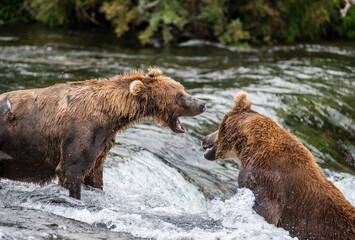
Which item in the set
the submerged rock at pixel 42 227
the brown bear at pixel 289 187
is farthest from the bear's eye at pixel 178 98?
the submerged rock at pixel 42 227

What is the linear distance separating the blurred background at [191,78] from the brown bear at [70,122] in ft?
0.90

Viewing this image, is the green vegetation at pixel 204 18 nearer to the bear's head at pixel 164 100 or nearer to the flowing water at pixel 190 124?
the flowing water at pixel 190 124

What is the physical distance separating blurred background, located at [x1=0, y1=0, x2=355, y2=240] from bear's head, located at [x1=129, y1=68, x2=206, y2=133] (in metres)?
0.98

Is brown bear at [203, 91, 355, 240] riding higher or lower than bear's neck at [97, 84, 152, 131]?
lower

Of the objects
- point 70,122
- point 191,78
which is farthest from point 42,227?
point 191,78

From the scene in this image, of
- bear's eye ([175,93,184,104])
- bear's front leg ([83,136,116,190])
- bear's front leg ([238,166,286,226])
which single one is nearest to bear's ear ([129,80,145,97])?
bear's eye ([175,93,184,104])

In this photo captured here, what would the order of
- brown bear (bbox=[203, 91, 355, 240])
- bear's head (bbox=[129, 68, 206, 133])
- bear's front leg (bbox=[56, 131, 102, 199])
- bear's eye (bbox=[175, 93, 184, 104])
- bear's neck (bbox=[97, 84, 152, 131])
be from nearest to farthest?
brown bear (bbox=[203, 91, 355, 240]), bear's front leg (bbox=[56, 131, 102, 199]), bear's neck (bbox=[97, 84, 152, 131]), bear's head (bbox=[129, 68, 206, 133]), bear's eye (bbox=[175, 93, 184, 104])

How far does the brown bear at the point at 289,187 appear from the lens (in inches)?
204

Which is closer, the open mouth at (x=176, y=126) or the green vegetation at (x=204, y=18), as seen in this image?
the open mouth at (x=176, y=126)

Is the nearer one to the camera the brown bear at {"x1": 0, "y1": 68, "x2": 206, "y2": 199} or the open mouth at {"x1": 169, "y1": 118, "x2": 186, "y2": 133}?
the brown bear at {"x1": 0, "y1": 68, "x2": 206, "y2": 199}

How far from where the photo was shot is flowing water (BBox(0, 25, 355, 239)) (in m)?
5.54

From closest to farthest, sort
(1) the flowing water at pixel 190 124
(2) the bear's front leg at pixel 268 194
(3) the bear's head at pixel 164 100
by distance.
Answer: (2) the bear's front leg at pixel 268 194 < (1) the flowing water at pixel 190 124 < (3) the bear's head at pixel 164 100

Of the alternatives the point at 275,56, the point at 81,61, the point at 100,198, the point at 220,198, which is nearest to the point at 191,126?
the point at 220,198

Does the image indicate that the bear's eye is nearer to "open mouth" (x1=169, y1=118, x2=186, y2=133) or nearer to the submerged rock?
"open mouth" (x1=169, y1=118, x2=186, y2=133)
